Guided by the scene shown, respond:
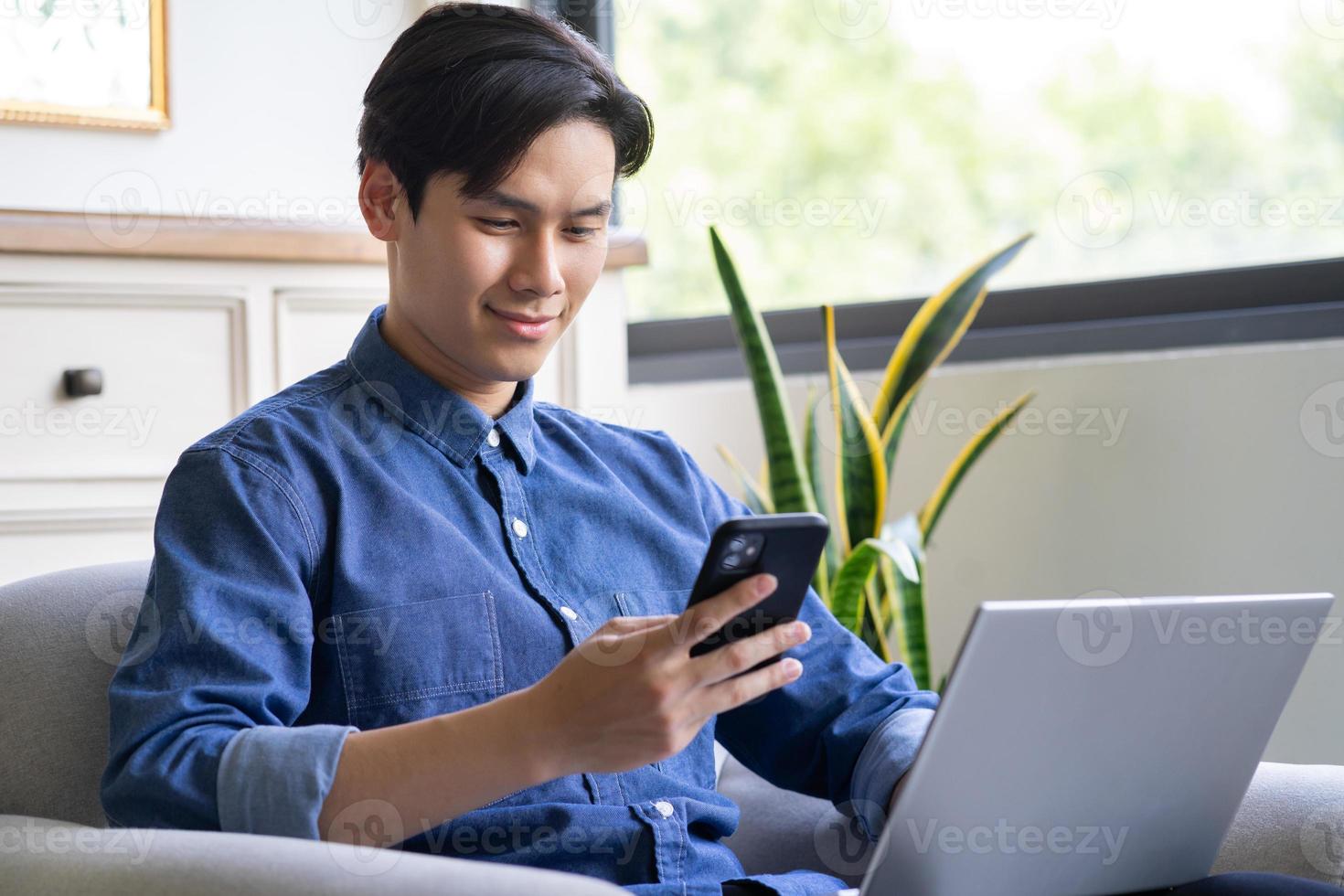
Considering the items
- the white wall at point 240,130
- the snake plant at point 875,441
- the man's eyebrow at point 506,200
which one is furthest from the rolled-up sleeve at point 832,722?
the white wall at point 240,130

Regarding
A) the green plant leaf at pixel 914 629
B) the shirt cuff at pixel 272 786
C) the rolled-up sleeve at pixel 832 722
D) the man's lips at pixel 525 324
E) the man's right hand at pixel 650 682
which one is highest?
the man's lips at pixel 525 324

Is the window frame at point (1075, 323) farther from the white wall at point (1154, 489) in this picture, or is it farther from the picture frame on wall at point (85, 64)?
the picture frame on wall at point (85, 64)

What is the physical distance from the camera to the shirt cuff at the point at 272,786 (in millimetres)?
855

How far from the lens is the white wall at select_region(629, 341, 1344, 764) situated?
1829 millimetres

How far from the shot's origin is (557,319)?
3.77ft

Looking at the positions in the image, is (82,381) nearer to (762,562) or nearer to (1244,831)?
(762,562)

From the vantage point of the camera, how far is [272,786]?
0.86 m

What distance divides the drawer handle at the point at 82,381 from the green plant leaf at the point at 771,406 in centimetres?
81

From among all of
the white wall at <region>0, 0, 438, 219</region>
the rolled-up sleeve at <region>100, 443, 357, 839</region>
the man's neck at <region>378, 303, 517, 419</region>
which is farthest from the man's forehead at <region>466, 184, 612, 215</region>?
the white wall at <region>0, 0, 438, 219</region>

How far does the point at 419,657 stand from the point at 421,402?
0.73 ft

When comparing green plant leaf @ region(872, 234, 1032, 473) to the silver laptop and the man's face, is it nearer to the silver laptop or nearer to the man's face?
the man's face

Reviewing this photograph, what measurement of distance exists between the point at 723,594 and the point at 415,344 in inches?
18.0

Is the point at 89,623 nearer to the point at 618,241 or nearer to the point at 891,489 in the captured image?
the point at 618,241

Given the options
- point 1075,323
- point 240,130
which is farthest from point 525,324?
point 240,130
